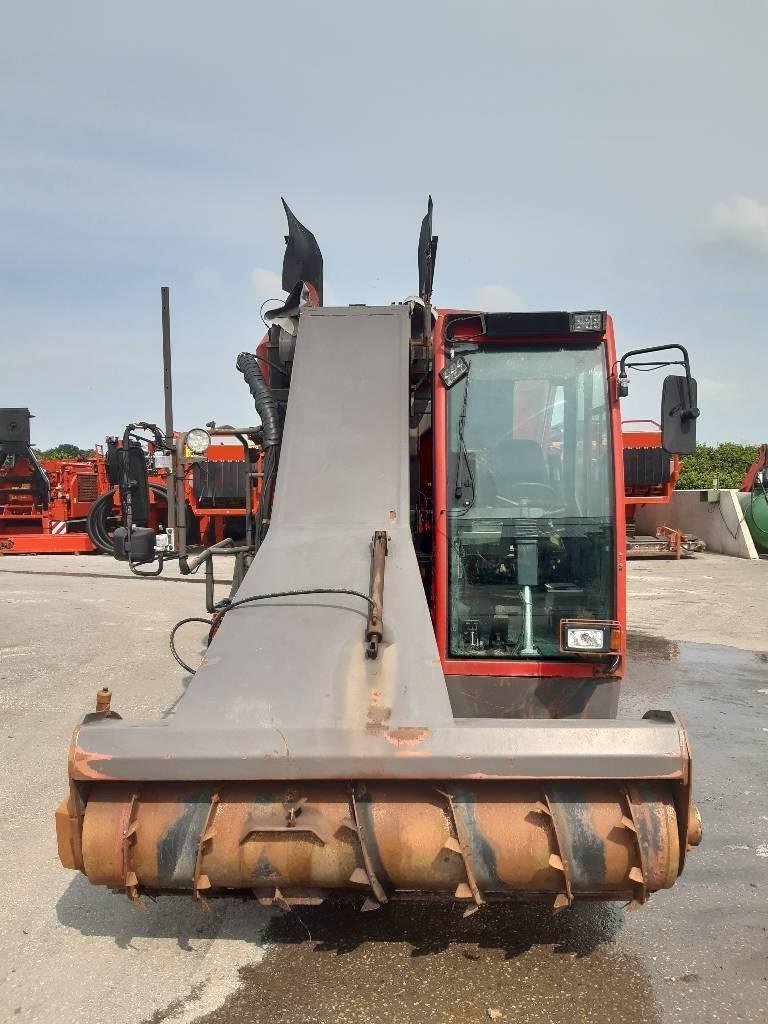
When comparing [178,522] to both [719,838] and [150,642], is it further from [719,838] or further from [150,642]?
[150,642]

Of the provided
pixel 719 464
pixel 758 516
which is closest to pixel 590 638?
pixel 758 516

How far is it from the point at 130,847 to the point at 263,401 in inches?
97.2

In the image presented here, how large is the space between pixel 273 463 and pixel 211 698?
1.88m

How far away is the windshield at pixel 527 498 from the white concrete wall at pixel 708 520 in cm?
1448

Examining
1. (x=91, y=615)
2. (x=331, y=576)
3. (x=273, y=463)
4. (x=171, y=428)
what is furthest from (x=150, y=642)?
(x=171, y=428)

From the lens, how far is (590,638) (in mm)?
3736

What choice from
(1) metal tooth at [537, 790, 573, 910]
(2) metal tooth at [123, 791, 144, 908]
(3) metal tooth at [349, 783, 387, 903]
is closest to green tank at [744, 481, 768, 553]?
(1) metal tooth at [537, 790, 573, 910]

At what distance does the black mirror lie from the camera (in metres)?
3.79

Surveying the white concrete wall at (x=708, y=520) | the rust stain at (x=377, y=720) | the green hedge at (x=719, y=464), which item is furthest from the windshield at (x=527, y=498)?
the green hedge at (x=719, y=464)

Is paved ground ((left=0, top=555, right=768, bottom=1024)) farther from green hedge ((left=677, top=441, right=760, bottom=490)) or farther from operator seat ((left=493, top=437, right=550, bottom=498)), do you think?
green hedge ((left=677, top=441, right=760, bottom=490))

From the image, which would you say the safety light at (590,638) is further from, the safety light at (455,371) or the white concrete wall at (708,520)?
the white concrete wall at (708,520)

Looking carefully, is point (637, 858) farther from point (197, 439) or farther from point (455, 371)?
point (197, 439)

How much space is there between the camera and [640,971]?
2861 mm

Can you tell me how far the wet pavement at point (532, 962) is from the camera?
2.62 meters
